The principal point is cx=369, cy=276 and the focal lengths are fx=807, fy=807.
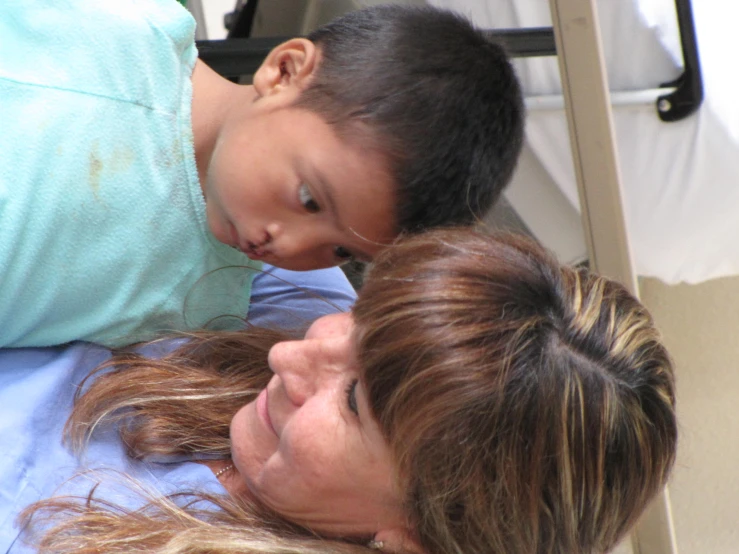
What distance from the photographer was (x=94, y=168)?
820 millimetres

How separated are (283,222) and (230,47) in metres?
0.29

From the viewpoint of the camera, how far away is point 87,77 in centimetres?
82

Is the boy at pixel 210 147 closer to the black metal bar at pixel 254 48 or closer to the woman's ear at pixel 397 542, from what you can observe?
the black metal bar at pixel 254 48

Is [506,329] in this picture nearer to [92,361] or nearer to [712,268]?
[92,361]

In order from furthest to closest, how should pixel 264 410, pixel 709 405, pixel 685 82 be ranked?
pixel 709 405, pixel 685 82, pixel 264 410

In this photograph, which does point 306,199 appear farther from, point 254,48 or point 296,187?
point 254,48

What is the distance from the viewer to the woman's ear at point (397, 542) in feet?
2.24

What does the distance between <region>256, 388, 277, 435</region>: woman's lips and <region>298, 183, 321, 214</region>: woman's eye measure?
0.19 meters

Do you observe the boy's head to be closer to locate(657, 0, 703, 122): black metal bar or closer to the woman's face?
the woman's face

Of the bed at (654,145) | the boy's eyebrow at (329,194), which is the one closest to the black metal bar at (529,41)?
the bed at (654,145)

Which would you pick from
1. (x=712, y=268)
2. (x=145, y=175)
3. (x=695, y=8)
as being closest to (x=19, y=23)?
(x=145, y=175)

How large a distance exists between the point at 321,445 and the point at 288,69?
1.37 feet

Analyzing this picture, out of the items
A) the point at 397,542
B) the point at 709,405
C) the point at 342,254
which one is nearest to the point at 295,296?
the point at 342,254

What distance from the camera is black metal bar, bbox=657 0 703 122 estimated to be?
3.40ft
